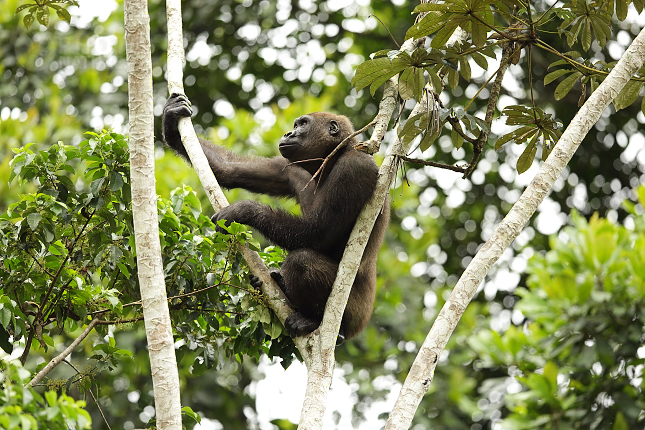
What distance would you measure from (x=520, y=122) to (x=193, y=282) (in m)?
2.64

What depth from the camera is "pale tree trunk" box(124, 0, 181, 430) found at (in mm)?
3711

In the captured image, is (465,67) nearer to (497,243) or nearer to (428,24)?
(428,24)

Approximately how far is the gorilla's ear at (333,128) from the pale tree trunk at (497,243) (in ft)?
9.46

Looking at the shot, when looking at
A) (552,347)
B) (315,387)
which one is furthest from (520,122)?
(552,347)

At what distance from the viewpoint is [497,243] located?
4.22 metres

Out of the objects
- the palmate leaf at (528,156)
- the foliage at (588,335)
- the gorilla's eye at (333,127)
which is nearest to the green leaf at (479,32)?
the palmate leaf at (528,156)

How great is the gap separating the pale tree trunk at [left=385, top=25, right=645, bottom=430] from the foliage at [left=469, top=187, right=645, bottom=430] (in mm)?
3366

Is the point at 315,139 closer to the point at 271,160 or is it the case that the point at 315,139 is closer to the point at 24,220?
the point at 271,160

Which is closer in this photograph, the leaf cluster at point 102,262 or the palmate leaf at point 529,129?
the leaf cluster at point 102,262

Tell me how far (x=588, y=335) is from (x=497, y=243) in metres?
3.98

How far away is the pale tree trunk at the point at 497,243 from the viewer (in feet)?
13.1

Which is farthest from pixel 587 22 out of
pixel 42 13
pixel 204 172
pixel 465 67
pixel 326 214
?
pixel 42 13

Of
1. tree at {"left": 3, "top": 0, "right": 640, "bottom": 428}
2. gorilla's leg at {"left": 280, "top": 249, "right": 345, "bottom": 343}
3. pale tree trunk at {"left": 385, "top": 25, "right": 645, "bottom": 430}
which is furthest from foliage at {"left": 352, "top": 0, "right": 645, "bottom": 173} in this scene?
tree at {"left": 3, "top": 0, "right": 640, "bottom": 428}

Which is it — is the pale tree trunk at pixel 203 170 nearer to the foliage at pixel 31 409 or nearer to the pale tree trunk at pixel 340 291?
the pale tree trunk at pixel 340 291
